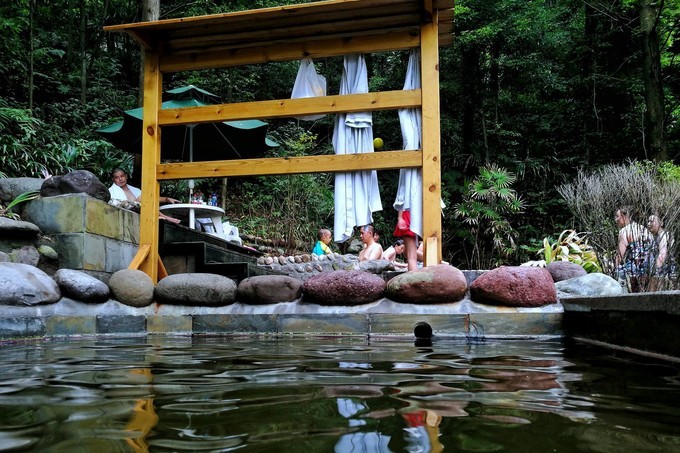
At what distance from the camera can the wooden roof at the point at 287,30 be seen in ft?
17.0

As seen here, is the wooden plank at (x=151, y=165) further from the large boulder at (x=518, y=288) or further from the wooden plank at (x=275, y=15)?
the large boulder at (x=518, y=288)

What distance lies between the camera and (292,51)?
5625mm

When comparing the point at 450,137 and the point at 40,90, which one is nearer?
the point at 40,90

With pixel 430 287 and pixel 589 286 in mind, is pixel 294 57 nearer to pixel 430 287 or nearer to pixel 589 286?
pixel 430 287

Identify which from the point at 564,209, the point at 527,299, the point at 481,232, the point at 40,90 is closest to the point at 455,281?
the point at 527,299

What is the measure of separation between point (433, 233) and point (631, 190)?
1.94m

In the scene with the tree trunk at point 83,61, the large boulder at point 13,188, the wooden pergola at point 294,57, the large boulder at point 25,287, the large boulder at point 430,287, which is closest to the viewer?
the large boulder at point 25,287

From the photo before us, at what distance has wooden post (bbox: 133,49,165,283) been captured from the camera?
215 inches

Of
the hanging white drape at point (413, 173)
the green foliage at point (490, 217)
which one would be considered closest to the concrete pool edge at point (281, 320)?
the hanging white drape at point (413, 173)

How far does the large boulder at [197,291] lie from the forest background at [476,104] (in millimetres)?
7845

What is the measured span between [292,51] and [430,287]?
2.97 metres

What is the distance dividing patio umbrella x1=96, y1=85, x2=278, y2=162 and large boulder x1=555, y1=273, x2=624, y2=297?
5894 millimetres

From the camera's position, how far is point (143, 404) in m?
1.62

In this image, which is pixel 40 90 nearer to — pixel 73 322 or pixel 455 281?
pixel 73 322
